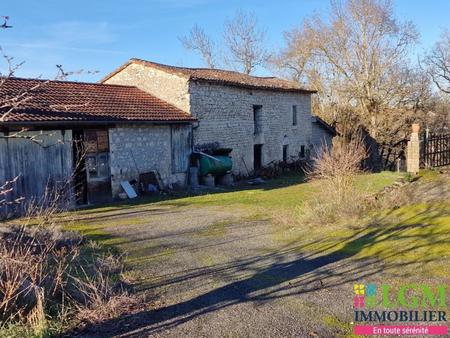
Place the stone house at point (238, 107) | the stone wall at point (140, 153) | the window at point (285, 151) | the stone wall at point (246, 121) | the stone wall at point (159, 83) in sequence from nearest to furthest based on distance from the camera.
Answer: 1. the stone wall at point (140, 153)
2. the stone wall at point (159, 83)
3. the stone house at point (238, 107)
4. the stone wall at point (246, 121)
5. the window at point (285, 151)

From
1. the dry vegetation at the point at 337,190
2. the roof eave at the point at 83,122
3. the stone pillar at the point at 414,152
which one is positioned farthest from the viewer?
the stone pillar at the point at 414,152

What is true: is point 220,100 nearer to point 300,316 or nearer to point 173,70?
point 173,70

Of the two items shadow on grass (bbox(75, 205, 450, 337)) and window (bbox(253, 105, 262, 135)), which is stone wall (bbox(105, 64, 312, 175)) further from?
shadow on grass (bbox(75, 205, 450, 337))

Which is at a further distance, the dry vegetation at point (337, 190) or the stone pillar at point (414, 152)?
the stone pillar at point (414, 152)

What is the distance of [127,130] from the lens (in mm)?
14742

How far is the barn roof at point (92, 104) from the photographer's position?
1194 centimetres

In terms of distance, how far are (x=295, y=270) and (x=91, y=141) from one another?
962 centimetres

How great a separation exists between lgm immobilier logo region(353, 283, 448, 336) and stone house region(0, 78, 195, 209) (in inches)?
314

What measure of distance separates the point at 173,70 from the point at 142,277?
44.1 ft

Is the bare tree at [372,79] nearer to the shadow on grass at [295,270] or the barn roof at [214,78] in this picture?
the barn roof at [214,78]

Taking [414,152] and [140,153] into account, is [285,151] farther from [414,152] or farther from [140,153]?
[140,153]

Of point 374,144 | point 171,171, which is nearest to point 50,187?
point 171,171

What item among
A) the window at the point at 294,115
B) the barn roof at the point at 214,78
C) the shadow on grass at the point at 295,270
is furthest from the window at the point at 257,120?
the shadow on grass at the point at 295,270

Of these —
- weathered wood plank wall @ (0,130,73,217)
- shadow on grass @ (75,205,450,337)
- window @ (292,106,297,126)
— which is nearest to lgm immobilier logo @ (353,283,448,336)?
shadow on grass @ (75,205,450,337)
